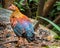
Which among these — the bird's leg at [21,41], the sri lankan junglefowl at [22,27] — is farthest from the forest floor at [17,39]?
the sri lankan junglefowl at [22,27]

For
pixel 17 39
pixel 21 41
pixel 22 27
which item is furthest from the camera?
pixel 17 39

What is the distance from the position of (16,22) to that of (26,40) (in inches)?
13.2

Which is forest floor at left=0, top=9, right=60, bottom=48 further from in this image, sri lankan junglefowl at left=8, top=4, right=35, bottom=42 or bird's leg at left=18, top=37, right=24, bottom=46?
sri lankan junglefowl at left=8, top=4, right=35, bottom=42

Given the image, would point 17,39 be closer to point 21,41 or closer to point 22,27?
point 21,41

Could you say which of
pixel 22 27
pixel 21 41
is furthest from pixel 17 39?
pixel 22 27

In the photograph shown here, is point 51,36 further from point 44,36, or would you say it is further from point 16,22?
point 16,22

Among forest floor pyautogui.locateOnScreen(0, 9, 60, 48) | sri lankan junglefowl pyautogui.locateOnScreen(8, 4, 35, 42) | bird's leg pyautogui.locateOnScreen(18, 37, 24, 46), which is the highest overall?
sri lankan junglefowl pyautogui.locateOnScreen(8, 4, 35, 42)

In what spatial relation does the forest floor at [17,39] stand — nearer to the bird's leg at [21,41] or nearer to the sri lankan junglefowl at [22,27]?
the bird's leg at [21,41]

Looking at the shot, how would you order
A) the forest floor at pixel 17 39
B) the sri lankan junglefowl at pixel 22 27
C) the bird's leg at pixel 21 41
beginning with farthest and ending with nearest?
the forest floor at pixel 17 39 → the bird's leg at pixel 21 41 → the sri lankan junglefowl at pixel 22 27

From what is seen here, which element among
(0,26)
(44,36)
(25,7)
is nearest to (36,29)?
(44,36)

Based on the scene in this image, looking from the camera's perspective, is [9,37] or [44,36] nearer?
[9,37]

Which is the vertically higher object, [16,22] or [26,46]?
[16,22]

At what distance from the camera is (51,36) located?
478 cm

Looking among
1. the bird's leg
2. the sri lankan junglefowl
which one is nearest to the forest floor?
the bird's leg
